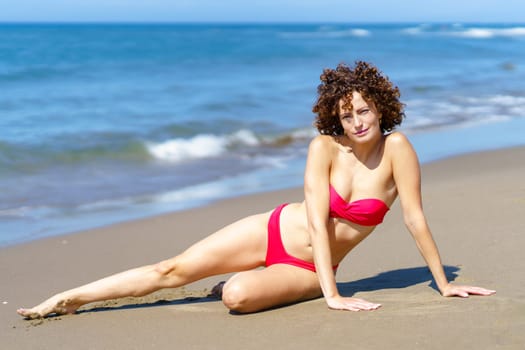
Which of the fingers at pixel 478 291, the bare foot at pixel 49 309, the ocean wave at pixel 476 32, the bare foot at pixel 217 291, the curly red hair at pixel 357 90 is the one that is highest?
the ocean wave at pixel 476 32

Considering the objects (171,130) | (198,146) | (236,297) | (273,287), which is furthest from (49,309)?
(171,130)

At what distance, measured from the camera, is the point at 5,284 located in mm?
5422

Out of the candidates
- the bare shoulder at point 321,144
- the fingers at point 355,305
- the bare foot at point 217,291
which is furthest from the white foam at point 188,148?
the fingers at point 355,305

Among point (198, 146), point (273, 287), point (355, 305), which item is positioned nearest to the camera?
point (355, 305)

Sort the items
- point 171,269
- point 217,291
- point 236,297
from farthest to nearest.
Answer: point 217,291
point 171,269
point 236,297

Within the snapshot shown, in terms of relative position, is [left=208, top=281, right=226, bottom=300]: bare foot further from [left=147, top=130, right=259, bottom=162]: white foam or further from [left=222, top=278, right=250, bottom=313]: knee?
[left=147, top=130, right=259, bottom=162]: white foam

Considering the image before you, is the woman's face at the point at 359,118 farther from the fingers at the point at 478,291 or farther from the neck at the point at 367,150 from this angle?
the fingers at the point at 478,291

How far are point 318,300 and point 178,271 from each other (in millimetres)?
839

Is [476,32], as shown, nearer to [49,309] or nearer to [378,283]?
[378,283]

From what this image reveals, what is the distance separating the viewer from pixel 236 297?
4086 mm

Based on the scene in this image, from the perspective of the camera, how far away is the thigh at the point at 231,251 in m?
4.48

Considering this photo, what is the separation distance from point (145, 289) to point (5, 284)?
57.6 inches

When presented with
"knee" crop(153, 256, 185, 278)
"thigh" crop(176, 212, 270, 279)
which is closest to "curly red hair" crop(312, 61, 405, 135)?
"thigh" crop(176, 212, 270, 279)

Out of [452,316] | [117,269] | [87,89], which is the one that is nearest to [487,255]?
[452,316]
